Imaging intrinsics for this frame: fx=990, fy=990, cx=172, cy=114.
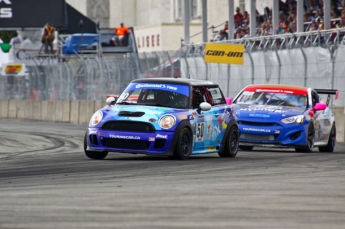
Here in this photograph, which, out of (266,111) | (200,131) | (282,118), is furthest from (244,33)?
(200,131)

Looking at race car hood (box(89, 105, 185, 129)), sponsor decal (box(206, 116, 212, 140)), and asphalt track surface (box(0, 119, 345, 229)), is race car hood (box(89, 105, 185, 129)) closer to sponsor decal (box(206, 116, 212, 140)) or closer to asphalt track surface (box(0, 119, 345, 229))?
asphalt track surface (box(0, 119, 345, 229))

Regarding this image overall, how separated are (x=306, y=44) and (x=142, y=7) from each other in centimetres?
4519

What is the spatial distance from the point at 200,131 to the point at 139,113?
125 cm

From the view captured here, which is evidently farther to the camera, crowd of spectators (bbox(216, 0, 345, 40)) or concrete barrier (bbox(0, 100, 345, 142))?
concrete barrier (bbox(0, 100, 345, 142))

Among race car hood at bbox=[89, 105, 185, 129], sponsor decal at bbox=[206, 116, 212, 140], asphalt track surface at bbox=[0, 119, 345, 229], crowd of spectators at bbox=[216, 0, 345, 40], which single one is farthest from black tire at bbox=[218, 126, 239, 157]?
crowd of spectators at bbox=[216, 0, 345, 40]

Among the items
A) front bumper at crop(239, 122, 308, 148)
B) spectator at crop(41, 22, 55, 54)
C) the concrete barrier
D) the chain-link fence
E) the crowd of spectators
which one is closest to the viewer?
front bumper at crop(239, 122, 308, 148)

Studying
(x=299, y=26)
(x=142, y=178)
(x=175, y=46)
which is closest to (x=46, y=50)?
(x=175, y=46)

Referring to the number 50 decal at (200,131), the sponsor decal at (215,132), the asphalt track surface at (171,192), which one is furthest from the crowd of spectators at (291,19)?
the asphalt track surface at (171,192)

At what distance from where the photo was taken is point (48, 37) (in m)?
A: 43.7

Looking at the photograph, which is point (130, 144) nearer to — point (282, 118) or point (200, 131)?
point (200, 131)

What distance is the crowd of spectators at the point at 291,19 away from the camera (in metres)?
30.0

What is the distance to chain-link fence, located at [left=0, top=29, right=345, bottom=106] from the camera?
24.3 meters

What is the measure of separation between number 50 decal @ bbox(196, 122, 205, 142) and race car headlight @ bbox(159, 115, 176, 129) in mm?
781

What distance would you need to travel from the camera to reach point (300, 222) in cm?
752
